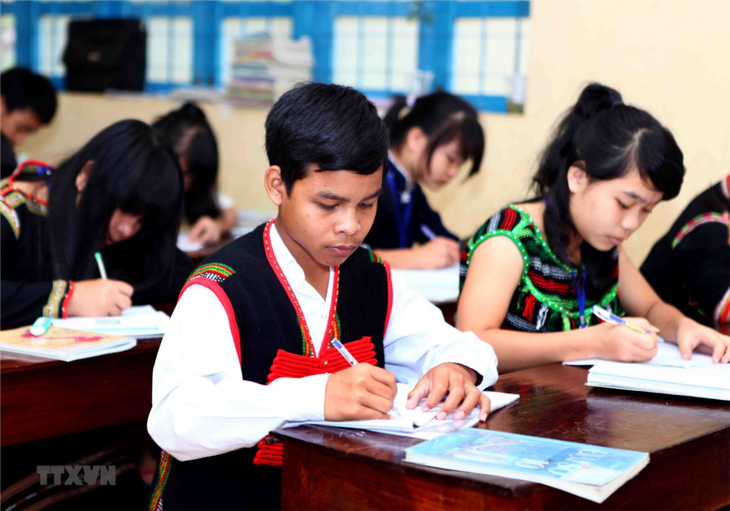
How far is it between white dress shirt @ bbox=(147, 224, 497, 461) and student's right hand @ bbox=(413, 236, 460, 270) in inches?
54.4

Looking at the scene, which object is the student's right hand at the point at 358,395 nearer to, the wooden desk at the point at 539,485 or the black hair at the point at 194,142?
the wooden desk at the point at 539,485

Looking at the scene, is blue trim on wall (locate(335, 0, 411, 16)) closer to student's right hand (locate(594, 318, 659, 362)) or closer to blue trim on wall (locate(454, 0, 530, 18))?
blue trim on wall (locate(454, 0, 530, 18))

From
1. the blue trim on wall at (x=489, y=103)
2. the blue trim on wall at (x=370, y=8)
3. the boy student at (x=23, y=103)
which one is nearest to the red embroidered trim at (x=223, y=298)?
the blue trim on wall at (x=489, y=103)

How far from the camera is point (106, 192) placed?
202 cm

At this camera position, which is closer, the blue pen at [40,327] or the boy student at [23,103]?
the blue pen at [40,327]

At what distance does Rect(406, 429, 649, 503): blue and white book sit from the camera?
861mm

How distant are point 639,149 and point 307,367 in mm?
830

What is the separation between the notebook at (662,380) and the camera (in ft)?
4.26

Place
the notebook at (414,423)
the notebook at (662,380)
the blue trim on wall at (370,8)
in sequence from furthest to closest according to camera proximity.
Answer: the blue trim on wall at (370,8) → the notebook at (662,380) → the notebook at (414,423)

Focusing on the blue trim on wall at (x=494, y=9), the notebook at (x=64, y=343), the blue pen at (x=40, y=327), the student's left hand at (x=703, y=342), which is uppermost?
the blue trim on wall at (x=494, y=9)

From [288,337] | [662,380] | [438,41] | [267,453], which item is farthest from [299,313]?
[438,41]

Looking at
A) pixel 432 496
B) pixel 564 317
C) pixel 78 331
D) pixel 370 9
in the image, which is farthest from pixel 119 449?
pixel 370 9

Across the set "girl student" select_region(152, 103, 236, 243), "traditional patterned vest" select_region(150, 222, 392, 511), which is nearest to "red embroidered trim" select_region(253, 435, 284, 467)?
"traditional patterned vest" select_region(150, 222, 392, 511)

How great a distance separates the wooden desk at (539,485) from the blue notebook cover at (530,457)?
2 cm
